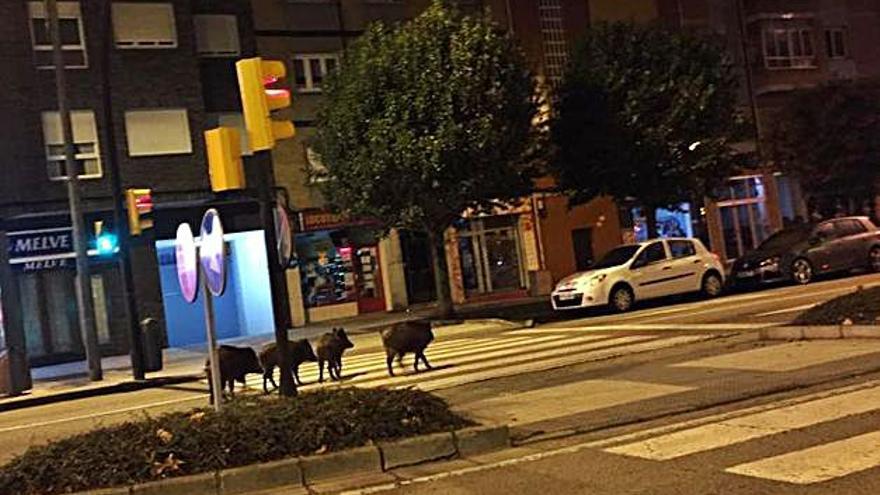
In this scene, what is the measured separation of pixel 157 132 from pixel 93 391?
1141cm

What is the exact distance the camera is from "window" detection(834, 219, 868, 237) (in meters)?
24.5

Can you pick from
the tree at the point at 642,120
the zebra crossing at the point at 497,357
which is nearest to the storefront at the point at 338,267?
the tree at the point at 642,120

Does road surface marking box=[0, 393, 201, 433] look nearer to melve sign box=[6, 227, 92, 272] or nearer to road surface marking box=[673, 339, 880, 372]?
road surface marking box=[673, 339, 880, 372]

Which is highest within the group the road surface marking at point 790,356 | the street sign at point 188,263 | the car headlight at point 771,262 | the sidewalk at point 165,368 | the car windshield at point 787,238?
the street sign at point 188,263

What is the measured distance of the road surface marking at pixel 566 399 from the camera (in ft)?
28.7

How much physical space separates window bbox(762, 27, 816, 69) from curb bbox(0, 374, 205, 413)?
1143 inches

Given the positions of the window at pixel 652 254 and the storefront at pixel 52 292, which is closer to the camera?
the window at pixel 652 254

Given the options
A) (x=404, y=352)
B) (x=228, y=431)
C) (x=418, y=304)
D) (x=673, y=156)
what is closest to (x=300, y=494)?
(x=228, y=431)

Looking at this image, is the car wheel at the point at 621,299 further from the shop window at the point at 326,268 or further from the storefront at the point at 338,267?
the shop window at the point at 326,268

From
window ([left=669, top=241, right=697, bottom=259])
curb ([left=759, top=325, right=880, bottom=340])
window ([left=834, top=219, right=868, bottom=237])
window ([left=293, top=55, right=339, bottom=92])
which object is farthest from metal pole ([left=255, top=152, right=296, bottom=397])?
window ([left=293, top=55, right=339, bottom=92])

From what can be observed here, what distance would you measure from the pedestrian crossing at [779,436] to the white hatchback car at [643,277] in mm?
12643

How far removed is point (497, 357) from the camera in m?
14.1

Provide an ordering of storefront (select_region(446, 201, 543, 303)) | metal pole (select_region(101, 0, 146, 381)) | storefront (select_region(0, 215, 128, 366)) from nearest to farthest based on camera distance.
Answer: metal pole (select_region(101, 0, 146, 381))
storefront (select_region(0, 215, 128, 366))
storefront (select_region(446, 201, 543, 303))

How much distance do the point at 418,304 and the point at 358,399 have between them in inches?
918
